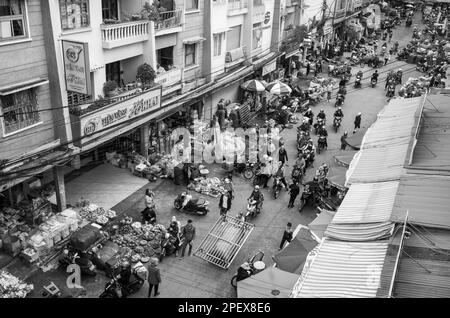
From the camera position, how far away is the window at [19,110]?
602 inches

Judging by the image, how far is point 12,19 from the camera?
14672mm

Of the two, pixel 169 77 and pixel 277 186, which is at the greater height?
pixel 169 77

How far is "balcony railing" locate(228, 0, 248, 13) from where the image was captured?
29125 mm

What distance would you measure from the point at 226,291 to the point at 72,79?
9.41 meters

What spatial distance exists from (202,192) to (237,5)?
1474 cm

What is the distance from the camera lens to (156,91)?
20781mm

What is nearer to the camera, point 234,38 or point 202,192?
point 202,192

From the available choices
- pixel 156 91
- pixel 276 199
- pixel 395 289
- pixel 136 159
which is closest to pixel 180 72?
pixel 156 91

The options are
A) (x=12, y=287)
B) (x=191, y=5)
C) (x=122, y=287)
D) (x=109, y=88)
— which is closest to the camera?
(x=12, y=287)

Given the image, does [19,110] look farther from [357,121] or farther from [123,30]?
[357,121]

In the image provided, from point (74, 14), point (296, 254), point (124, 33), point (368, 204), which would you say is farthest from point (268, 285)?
point (124, 33)

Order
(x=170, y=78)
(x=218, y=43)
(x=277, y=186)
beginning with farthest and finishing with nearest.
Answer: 1. (x=218, y=43)
2. (x=170, y=78)
3. (x=277, y=186)

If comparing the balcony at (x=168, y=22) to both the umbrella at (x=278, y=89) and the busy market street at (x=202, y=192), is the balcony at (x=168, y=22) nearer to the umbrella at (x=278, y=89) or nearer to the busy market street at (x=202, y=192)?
the busy market street at (x=202, y=192)

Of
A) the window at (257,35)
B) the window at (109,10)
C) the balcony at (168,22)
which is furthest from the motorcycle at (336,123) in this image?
the window at (109,10)
